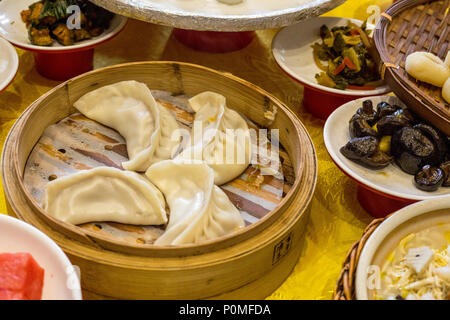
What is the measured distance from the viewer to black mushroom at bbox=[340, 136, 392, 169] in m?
1.98

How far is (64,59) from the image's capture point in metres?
2.53

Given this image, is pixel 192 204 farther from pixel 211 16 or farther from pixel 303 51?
pixel 303 51

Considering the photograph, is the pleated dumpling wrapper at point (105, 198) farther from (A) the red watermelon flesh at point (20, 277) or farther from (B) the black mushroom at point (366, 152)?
(B) the black mushroom at point (366, 152)

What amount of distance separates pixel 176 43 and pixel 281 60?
67cm

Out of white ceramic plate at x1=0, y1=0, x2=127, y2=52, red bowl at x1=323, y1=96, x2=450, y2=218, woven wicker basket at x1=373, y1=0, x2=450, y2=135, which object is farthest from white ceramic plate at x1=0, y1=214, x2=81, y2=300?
woven wicker basket at x1=373, y1=0, x2=450, y2=135

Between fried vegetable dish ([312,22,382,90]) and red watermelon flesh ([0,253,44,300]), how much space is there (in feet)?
4.94

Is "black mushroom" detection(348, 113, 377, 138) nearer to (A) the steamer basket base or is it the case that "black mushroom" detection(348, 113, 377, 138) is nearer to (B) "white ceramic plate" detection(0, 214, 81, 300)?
(A) the steamer basket base

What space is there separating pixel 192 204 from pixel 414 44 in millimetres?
1237

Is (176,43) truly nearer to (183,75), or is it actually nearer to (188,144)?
(183,75)

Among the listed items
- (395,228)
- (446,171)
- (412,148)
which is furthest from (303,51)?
(395,228)

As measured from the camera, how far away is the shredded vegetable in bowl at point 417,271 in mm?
1496

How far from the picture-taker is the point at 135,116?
2.18 m
